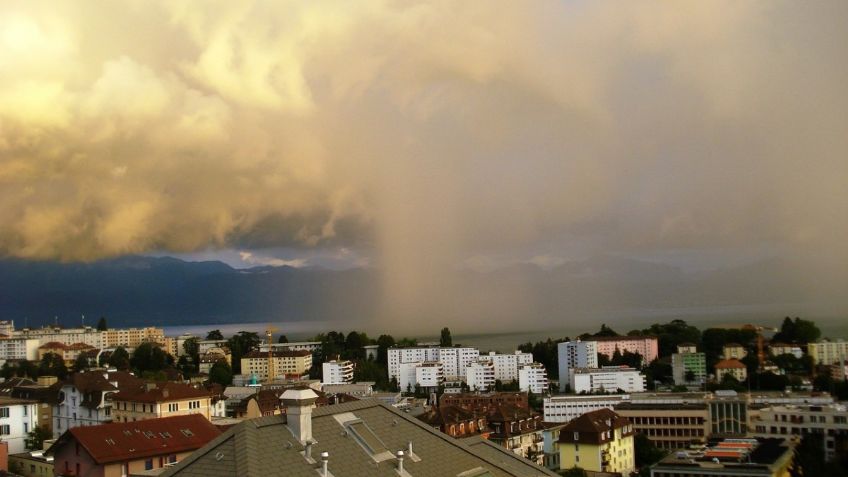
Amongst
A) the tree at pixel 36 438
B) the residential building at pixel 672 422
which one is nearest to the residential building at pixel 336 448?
the tree at pixel 36 438

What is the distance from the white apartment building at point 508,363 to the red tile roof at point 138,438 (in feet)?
211

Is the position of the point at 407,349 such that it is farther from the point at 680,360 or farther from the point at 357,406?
the point at 357,406

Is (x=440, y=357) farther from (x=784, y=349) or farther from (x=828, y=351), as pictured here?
(x=828, y=351)

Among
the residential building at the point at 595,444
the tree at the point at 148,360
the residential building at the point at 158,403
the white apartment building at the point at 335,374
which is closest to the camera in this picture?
the residential building at the point at 158,403

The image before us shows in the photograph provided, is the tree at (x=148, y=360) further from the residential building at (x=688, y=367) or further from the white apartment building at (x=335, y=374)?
the residential building at (x=688, y=367)

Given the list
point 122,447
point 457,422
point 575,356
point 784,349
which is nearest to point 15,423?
point 122,447

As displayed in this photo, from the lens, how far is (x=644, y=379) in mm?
77312

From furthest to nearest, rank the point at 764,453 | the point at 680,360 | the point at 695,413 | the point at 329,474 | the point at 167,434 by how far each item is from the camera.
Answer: the point at 680,360, the point at 695,413, the point at 764,453, the point at 167,434, the point at 329,474

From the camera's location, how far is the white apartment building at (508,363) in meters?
87.5

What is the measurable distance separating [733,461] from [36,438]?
93.6ft

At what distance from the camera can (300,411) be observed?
35.6 ft

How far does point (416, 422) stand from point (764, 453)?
2071cm

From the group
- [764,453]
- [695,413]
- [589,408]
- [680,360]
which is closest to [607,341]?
[680,360]

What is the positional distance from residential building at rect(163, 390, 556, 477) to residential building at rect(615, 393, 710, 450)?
107 feet
